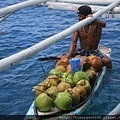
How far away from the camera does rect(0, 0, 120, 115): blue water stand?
7069mm

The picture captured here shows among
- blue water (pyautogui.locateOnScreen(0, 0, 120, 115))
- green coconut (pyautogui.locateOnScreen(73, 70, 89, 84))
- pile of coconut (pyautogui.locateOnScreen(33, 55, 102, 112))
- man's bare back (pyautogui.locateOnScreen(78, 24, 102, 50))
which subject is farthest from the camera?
man's bare back (pyautogui.locateOnScreen(78, 24, 102, 50))

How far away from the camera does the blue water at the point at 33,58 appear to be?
707 centimetres

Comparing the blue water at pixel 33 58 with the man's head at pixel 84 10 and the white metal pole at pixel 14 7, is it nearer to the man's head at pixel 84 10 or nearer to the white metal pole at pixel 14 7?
the man's head at pixel 84 10

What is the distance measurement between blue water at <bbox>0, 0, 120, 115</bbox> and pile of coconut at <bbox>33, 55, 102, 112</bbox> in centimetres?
51

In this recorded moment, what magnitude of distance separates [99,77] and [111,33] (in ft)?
19.1

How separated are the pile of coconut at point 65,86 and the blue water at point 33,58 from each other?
1.66 feet

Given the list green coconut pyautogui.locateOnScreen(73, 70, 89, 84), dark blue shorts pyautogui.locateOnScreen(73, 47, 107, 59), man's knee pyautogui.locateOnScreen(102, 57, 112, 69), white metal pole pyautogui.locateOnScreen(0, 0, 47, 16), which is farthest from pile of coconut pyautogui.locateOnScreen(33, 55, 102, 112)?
white metal pole pyautogui.locateOnScreen(0, 0, 47, 16)

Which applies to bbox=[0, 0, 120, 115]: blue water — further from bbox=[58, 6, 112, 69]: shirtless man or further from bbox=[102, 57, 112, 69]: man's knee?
bbox=[58, 6, 112, 69]: shirtless man

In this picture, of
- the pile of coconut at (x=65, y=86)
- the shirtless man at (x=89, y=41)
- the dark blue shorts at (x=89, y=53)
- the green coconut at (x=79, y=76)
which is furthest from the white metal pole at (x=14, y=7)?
the dark blue shorts at (x=89, y=53)

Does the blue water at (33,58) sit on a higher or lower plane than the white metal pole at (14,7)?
lower

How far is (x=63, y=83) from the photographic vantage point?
6152mm

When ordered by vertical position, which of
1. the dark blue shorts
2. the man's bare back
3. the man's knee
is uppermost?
the man's bare back

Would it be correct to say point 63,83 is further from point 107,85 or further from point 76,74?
point 107,85


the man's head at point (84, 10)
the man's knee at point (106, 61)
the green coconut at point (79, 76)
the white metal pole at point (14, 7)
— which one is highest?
the white metal pole at point (14, 7)
